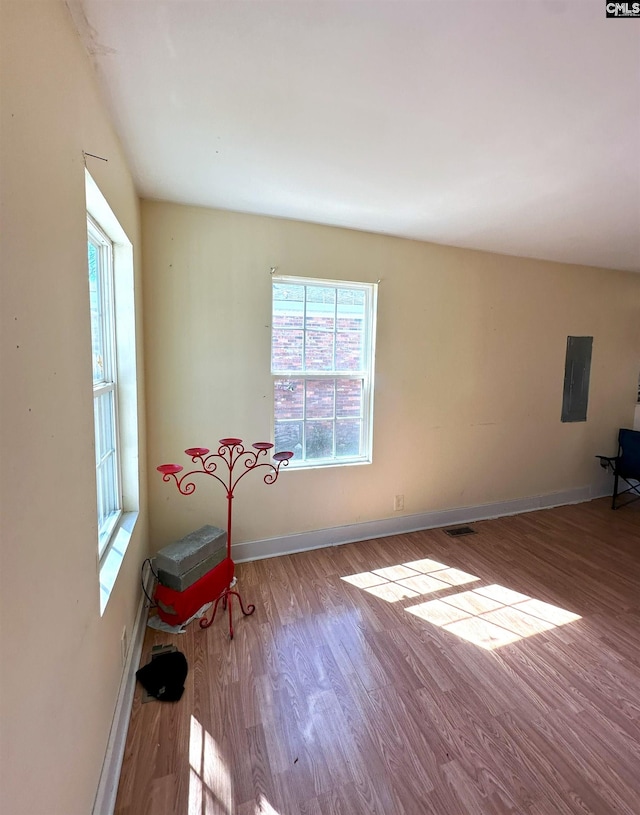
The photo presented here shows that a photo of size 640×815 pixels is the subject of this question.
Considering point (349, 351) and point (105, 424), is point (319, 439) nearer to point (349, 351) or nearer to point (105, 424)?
point (349, 351)

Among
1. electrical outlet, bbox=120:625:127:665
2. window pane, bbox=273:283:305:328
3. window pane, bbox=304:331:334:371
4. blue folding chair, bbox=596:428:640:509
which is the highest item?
window pane, bbox=273:283:305:328

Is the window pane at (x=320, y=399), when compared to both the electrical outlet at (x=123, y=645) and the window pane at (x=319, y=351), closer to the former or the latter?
the window pane at (x=319, y=351)

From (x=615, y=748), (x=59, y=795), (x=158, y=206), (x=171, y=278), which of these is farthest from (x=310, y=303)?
(x=615, y=748)

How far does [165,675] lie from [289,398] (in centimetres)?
177

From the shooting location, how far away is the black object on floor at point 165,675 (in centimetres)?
158

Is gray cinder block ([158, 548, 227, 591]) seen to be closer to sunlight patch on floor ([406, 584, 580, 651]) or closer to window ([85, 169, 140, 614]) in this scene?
window ([85, 169, 140, 614])

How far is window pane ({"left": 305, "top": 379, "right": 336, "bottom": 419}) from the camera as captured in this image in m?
2.78

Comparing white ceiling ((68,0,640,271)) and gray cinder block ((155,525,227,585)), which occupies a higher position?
white ceiling ((68,0,640,271))

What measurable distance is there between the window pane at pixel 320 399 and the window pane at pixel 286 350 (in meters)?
0.19

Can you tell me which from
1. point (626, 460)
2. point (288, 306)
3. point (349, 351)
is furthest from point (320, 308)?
point (626, 460)

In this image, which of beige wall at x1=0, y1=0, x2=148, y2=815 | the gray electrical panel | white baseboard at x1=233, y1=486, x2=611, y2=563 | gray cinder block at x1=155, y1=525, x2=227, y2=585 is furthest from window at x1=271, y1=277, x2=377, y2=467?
the gray electrical panel

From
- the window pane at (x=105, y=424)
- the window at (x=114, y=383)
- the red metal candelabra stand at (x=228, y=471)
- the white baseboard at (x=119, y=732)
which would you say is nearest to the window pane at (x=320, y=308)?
the red metal candelabra stand at (x=228, y=471)

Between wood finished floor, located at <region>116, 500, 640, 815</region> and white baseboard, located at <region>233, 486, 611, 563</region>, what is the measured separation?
0.56 feet

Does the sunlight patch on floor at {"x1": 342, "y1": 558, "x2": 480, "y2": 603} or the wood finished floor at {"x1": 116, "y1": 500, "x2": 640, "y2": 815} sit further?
the sunlight patch on floor at {"x1": 342, "y1": 558, "x2": 480, "y2": 603}
